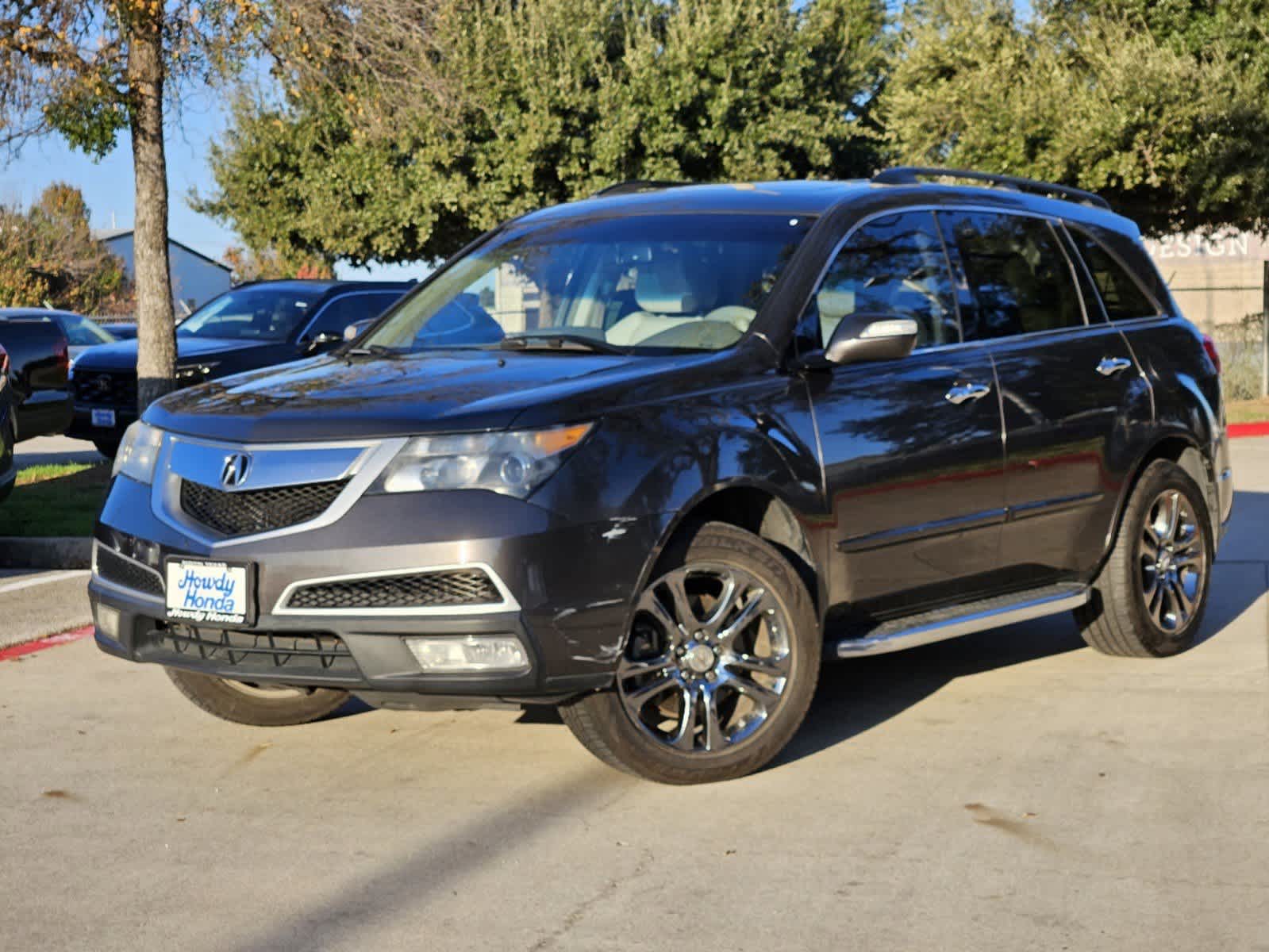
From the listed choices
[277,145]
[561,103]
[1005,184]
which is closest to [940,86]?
[561,103]

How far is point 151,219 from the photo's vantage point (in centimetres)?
1404

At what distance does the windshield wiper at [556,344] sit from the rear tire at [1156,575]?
250cm

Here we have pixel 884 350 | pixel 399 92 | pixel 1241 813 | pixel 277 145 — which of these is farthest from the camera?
pixel 277 145

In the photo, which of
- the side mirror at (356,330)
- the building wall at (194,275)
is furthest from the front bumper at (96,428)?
the building wall at (194,275)

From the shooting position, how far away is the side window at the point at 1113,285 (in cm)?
771

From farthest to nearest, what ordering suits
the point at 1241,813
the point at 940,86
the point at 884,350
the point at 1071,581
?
the point at 940,86
the point at 1071,581
the point at 884,350
the point at 1241,813

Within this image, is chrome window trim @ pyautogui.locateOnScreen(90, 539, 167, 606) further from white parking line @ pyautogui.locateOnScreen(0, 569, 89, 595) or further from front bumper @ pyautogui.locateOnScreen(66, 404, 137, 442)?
front bumper @ pyautogui.locateOnScreen(66, 404, 137, 442)

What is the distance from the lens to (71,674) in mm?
7691

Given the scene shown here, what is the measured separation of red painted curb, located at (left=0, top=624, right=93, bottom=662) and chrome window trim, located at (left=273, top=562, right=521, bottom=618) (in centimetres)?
333

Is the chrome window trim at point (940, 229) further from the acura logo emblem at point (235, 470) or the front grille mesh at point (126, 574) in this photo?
the front grille mesh at point (126, 574)

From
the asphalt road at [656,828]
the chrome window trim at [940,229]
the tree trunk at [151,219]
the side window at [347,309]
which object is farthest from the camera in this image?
the side window at [347,309]

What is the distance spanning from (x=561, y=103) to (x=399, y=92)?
14836mm

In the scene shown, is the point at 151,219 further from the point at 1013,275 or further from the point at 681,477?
the point at 681,477

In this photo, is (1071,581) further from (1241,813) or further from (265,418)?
(265,418)
